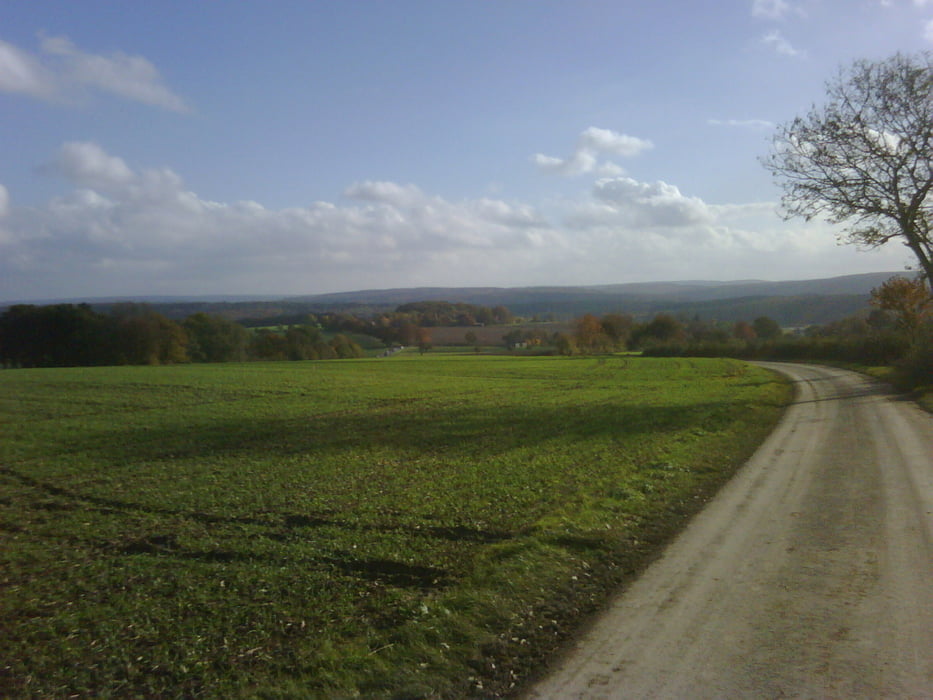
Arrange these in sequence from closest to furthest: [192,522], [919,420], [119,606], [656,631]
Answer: [656,631]
[119,606]
[192,522]
[919,420]

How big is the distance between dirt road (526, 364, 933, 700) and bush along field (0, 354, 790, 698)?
1.81 feet

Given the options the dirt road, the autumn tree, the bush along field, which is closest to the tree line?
the bush along field

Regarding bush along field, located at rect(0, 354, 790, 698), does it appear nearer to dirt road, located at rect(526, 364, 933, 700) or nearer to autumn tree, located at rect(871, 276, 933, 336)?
dirt road, located at rect(526, 364, 933, 700)

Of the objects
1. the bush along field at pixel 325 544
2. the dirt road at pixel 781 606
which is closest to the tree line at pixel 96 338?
the bush along field at pixel 325 544

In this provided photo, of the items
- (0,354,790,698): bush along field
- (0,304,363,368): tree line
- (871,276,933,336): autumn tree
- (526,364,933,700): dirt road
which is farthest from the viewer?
(0,304,363,368): tree line

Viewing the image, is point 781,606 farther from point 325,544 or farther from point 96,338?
point 96,338

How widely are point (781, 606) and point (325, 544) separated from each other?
218 inches

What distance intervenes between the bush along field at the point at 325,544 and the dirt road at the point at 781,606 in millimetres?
552

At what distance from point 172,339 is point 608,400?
63.0 meters

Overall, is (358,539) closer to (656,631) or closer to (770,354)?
(656,631)

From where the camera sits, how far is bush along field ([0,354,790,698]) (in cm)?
549

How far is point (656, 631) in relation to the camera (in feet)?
19.4

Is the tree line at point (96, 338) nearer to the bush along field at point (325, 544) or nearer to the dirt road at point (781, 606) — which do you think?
the bush along field at point (325, 544)

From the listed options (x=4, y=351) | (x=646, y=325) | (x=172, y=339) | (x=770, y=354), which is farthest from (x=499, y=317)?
(x=4, y=351)
